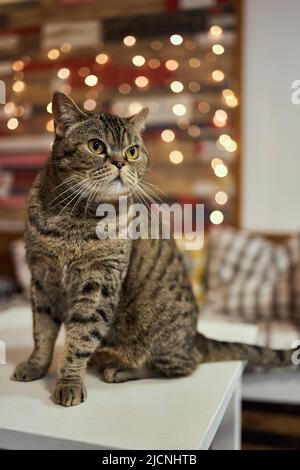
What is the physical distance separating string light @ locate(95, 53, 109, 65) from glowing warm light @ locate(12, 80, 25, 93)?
0.49 metres

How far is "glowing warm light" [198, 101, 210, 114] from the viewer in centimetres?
243

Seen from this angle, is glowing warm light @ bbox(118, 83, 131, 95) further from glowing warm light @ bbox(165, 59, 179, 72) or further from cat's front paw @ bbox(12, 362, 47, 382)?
cat's front paw @ bbox(12, 362, 47, 382)

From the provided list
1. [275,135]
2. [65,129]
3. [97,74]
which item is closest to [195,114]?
[275,135]

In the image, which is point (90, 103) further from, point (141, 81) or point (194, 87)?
point (194, 87)

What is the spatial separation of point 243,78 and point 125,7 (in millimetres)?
800

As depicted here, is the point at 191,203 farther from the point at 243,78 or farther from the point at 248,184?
the point at 243,78

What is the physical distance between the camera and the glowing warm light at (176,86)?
8.12 feet

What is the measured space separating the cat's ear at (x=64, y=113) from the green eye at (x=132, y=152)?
0.10m

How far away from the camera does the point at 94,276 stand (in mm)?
839

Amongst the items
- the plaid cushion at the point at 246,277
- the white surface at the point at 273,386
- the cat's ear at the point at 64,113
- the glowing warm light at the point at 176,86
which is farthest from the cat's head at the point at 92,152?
the glowing warm light at the point at 176,86

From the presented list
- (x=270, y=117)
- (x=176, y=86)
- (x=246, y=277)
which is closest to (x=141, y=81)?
(x=176, y=86)

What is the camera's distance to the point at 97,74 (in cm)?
262

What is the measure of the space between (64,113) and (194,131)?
1722 mm

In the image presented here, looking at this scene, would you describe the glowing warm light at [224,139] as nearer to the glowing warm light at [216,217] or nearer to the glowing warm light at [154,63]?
the glowing warm light at [216,217]
